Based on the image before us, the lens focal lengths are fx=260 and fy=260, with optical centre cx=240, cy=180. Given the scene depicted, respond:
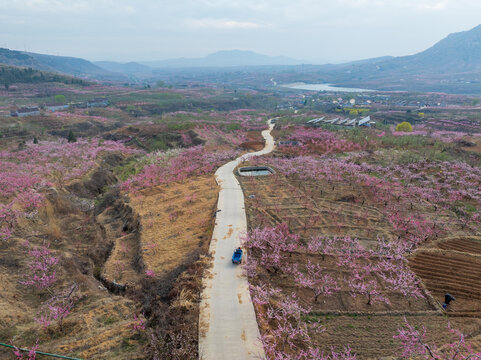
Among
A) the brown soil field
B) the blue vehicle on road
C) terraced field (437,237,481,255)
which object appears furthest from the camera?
terraced field (437,237,481,255)

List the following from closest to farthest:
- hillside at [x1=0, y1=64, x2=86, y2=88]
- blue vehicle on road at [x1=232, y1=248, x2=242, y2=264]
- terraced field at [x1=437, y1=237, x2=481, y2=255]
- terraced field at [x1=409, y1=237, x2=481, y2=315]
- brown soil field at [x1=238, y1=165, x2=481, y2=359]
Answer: brown soil field at [x1=238, y1=165, x2=481, y2=359]
terraced field at [x1=409, y1=237, x2=481, y2=315]
blue vehicle on road at [x1=232, y1=248, x2=242, y2=264]
terraced field at [x1=437, y1=237, x2=481, y2=255]
hillside at [x1=0, y1=64, x2=86, y2=88]

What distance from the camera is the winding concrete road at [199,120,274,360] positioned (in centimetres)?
1244

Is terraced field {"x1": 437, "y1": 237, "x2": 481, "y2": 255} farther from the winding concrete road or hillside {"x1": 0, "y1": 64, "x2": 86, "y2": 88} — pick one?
hillside {"x1": 0, "y1": 64, "x2": 86, "y2": 88}

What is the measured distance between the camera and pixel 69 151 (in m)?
44.4

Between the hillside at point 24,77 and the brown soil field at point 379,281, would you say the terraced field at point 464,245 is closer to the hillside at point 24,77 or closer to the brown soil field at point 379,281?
the brown soil field at point 379,281

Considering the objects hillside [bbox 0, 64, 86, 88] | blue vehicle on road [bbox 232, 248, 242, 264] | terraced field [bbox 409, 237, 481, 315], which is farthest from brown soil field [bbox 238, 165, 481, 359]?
hillside [bbox 0, 64, 86, 88]

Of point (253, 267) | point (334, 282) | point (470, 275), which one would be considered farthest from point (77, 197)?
point (470, 275)

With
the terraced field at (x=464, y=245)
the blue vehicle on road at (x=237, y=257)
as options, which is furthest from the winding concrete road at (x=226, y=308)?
the terraced field at (x=464, y=245)

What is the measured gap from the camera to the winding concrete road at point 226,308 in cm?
1244

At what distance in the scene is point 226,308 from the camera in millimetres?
14820

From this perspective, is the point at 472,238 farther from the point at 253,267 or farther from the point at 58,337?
the point at 58,337

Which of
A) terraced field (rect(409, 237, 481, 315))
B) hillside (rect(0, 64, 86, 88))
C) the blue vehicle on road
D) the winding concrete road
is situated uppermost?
hillside (rect(0, 64, 86, 88))

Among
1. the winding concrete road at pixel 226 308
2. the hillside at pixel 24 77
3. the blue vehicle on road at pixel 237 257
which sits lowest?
the winding concrete road at pixel 226 308

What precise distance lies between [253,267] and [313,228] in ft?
29.0
